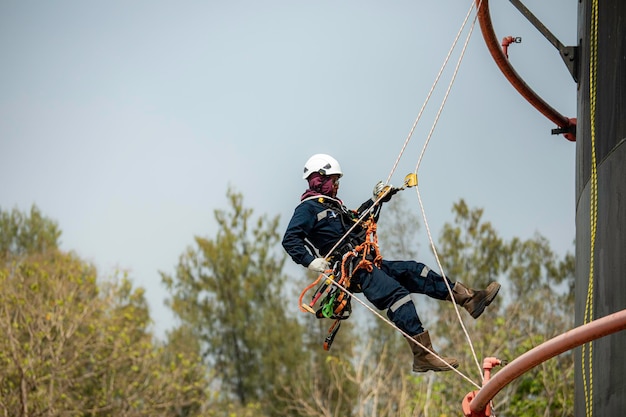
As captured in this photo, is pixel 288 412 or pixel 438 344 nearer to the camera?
pixel 438 344

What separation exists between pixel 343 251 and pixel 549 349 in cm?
325

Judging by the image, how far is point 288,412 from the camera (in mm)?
36969

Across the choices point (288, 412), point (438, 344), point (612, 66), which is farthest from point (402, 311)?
point (288, 412)

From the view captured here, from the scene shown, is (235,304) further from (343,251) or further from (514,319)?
(343,251)

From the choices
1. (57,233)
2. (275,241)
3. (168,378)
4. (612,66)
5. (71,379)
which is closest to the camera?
(612,66)

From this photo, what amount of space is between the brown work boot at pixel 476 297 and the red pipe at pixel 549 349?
207 centimetres

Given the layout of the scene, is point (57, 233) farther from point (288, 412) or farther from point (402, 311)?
point (402, 311)

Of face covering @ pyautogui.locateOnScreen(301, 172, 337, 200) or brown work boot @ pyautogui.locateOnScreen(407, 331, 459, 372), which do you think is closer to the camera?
brown work boot @ pyautogui.locateOnScreen(407, 331, 459, 372)

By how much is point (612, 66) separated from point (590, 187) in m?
0.84

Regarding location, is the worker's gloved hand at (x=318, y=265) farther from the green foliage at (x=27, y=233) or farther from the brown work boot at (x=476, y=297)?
the green foliage at (x=27, y=233)

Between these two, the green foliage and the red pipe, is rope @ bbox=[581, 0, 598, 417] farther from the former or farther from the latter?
the green foliage

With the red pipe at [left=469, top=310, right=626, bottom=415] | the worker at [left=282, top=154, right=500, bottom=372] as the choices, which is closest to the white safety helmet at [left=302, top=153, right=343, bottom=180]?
the worker at [left=282, top=154, right=500, bottom=372]

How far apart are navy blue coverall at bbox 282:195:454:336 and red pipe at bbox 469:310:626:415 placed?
2041 millimetres

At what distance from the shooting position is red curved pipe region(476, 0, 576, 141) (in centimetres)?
1051
